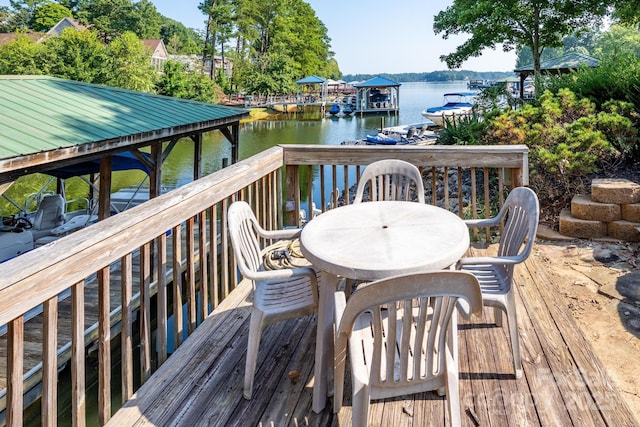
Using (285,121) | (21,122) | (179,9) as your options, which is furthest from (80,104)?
(179,9)

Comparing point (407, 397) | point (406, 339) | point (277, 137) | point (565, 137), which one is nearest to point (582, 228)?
point (565, 137)

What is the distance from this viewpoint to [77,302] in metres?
1.41

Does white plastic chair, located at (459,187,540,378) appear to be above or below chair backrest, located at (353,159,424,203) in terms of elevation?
below

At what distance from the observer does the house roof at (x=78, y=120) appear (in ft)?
13.4

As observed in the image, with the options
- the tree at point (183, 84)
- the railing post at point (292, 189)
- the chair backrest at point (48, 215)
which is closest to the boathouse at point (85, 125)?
the chair backrest at point (48, 215)

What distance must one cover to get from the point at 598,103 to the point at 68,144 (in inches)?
245

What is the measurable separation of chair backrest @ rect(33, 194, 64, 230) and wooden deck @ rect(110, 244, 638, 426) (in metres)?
5.98

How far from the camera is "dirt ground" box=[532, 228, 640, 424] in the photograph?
2.44 metres

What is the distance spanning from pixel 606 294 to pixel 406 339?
8.76 feet

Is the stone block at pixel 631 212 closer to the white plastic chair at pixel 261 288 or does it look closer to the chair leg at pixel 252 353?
the white plastic chair at pixel 261 288

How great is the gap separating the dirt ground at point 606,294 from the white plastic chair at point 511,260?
0.79 m

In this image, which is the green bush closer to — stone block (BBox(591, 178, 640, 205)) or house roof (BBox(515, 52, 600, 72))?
stone block (BBox(591, 178, 640, 205))

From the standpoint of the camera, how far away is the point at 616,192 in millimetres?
4055

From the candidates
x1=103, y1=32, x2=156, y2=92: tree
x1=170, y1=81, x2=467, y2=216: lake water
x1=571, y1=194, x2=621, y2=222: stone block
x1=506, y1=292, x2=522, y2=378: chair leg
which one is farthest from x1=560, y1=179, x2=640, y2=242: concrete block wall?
x1=103, y1=32, x2=156, y2=92: tree
